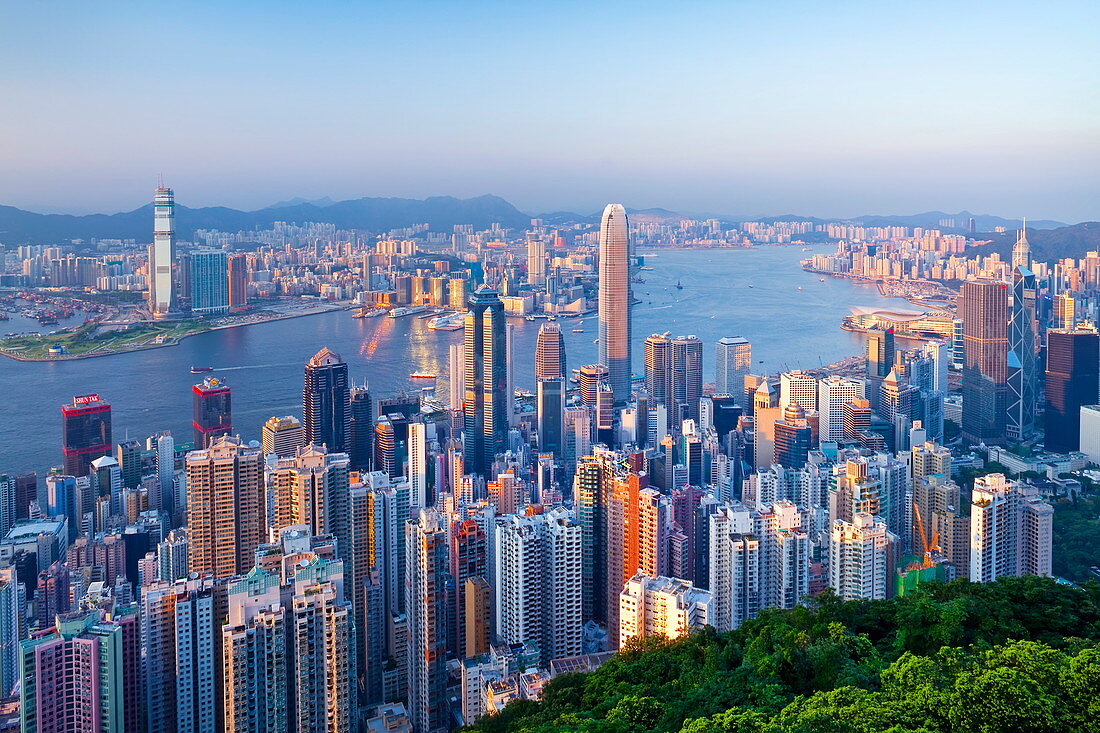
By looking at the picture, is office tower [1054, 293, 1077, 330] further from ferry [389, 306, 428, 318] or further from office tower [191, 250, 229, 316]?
office tower [191, 250, 229, 316]

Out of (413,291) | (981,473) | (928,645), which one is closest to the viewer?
(928,645)

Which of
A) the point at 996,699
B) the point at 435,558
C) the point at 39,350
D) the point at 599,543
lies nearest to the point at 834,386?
the point at 599,543

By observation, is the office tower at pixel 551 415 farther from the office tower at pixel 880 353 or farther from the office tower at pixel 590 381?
the office tower at pixel 880 353

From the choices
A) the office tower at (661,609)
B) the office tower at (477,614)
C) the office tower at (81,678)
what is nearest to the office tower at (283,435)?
the office tower at (477,614)

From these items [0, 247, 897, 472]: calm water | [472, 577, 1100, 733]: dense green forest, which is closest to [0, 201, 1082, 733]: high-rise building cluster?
[0, 247, 897, 472]: calm water

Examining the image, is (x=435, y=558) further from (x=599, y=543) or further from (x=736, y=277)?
(x=736, y=277)

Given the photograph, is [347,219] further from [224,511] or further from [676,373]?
[224,511]
